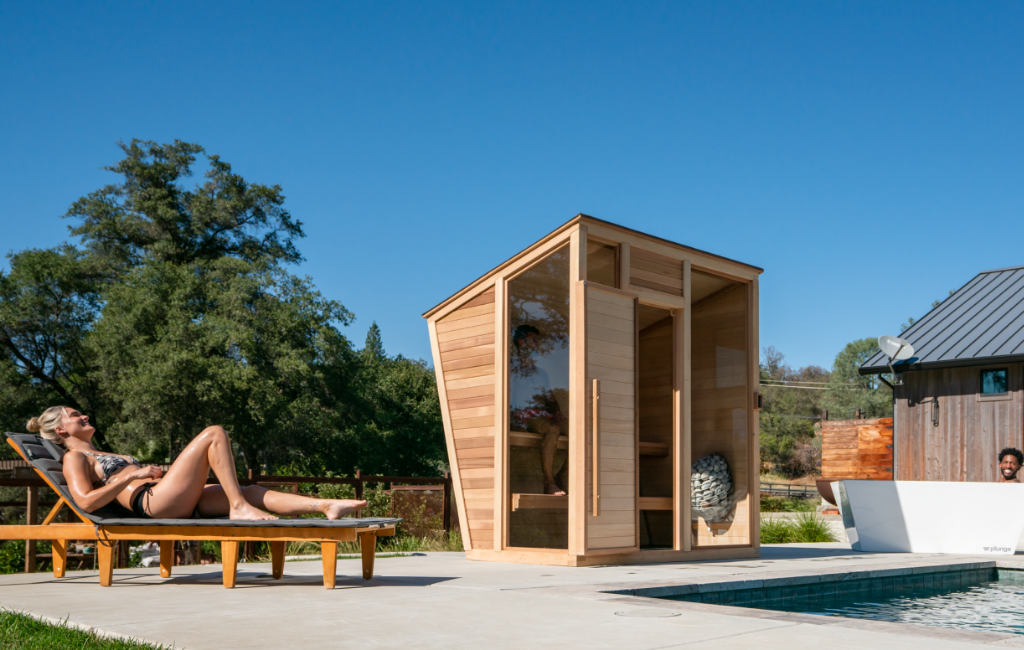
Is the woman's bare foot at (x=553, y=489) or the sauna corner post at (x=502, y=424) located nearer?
the woman's bare foot at (x=553, y=489)

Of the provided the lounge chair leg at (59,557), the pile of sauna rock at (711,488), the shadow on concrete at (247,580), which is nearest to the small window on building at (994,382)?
the pile of sauna rock at (711,488)

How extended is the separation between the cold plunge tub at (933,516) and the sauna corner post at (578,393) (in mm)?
5334

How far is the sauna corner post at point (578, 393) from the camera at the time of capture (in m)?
6.88

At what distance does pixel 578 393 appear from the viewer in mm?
6973

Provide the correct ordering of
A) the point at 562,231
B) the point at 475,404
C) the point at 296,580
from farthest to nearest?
the point at 475,404, the point at 562,231, the point at 296,580

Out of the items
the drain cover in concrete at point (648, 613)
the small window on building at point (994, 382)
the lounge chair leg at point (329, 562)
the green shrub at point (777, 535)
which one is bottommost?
the green shrub at point (777, 535)

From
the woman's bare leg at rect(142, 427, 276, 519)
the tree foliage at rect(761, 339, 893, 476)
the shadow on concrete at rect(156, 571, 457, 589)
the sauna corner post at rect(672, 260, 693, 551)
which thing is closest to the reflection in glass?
the sauna corner post at rect(672, 260, 693, 551)

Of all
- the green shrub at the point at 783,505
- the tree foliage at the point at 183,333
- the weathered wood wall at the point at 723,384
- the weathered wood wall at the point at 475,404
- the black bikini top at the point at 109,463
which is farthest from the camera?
the green shrub at the point at 783,505

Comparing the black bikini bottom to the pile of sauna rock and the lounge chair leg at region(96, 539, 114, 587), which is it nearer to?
the lounge chair leg at region(96, 539, 114, 587)

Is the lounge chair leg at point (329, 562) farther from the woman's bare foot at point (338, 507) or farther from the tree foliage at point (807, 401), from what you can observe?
the tree foliage at point (807, 401)

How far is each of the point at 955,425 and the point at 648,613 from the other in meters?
13.2

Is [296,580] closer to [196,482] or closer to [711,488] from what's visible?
[196,482]

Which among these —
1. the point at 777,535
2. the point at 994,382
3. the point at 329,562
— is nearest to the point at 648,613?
the point at 329,562

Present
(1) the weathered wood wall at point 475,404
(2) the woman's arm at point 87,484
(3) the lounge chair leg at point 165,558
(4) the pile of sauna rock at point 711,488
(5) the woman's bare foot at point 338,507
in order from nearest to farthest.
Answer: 1. (2) the woman's arm at point 87,484
2. (5) the woman's bare foot at point 338,507
3. (3) the lounge chair leg at point 165,558
4. (1) the weathered wood wall at point 475,404
5. (4) the pile of sauna rock at point 711,488
